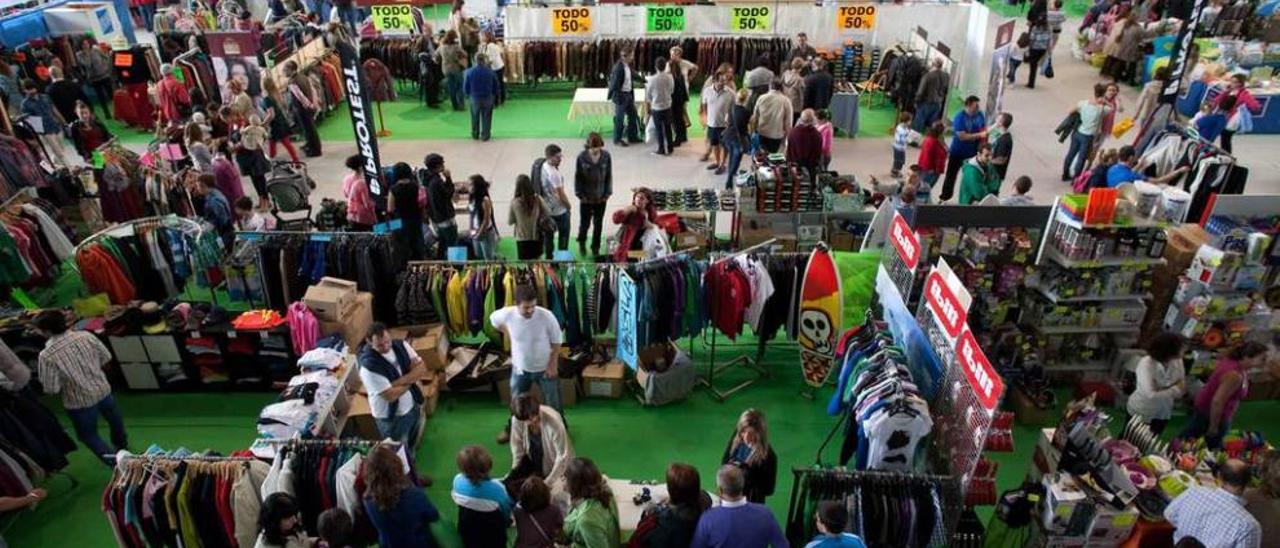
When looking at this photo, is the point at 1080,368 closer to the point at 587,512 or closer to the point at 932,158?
the point at 932,158

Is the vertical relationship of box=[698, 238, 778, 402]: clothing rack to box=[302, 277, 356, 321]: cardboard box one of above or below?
below

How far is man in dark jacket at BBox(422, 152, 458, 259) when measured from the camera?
27.5 ft

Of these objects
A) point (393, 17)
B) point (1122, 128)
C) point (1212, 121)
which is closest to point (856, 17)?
point (1122, 128)

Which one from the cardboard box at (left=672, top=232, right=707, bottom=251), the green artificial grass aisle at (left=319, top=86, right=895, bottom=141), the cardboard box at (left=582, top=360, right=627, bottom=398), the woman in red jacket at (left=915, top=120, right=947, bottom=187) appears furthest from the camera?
the green artificial grass aisle at (left=319, top=86, right=895, bottom=141)

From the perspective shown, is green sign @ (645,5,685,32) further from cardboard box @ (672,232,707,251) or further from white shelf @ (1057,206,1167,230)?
white shelf @ (1057,206,1167,230)

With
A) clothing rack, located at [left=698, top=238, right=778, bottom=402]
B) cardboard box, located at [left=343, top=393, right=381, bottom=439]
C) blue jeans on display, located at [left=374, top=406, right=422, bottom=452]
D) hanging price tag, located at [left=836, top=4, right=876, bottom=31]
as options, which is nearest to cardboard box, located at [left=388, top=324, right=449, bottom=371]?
cardboard box, located at [left=343, top=393, right=381, bottom=439]

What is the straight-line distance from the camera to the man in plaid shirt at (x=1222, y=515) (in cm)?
462

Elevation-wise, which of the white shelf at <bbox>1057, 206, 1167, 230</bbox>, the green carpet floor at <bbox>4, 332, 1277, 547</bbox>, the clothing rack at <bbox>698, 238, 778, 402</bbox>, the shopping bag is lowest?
the green carpet floor at <bbox>4, 332, 1277, 547</bbox>

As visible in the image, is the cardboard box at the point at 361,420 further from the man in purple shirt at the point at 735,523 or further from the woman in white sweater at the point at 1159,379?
the woman in white sweater at the point at 1159,379

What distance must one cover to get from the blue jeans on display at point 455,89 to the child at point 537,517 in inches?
473

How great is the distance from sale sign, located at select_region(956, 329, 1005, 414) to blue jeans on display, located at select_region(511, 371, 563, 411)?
298 centimetres

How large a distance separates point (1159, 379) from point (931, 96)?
764 cm

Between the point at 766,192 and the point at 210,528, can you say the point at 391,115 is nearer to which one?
the point at 766,192

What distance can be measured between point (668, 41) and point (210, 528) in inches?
509
